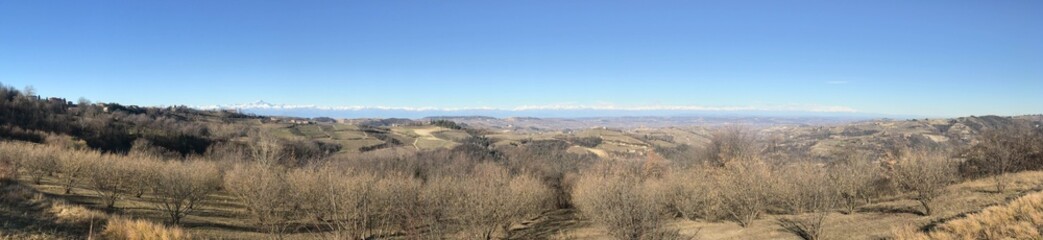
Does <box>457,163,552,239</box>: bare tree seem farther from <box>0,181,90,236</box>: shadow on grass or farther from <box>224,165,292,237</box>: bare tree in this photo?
<box>0,181,90,236</box>: shadow on grass

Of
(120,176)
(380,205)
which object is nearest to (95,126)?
(120,176)

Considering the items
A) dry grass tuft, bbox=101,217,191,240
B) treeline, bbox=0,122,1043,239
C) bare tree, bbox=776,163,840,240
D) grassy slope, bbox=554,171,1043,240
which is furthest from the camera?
grassy slope, bbox=554,171,1043,240

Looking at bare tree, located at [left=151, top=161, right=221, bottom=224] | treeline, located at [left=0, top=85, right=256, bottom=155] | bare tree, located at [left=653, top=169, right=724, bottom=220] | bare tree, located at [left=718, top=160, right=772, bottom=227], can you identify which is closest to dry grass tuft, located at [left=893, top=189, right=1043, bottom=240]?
bare tree, located at [left=718, top=160, right=772, bottom=227]

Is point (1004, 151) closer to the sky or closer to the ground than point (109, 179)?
closer to the sky

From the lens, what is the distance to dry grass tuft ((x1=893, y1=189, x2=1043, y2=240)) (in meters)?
13.3

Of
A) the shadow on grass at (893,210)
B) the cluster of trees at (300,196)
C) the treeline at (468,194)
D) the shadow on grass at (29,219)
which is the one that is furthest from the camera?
the shadow on grass at (893,210)

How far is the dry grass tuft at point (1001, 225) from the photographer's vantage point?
13.3 metres

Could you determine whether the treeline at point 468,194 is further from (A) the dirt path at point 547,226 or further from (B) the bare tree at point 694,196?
(A) the dirt path at point 547,226

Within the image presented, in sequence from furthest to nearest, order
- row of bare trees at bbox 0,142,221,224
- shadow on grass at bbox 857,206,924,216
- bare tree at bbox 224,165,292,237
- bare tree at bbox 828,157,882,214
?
shadow on grass at bbox 857,206,924,216, bare tree at bbox 828,157,882,214, row of bare trees at bbox 0,142,221,224, bare tree at bbox 224,165,292,237

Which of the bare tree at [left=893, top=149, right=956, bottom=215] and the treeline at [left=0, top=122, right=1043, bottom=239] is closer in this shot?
the treeline at [left=0, top=122, right=1043, bottom=239]

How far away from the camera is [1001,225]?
14383 mm

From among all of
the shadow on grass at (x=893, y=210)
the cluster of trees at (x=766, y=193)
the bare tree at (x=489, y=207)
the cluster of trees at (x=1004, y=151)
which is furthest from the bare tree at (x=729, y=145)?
the bare tree at (x=489, y=207)

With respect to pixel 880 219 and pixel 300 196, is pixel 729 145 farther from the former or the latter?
pixel 300 196

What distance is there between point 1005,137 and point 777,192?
3625 centimetres
